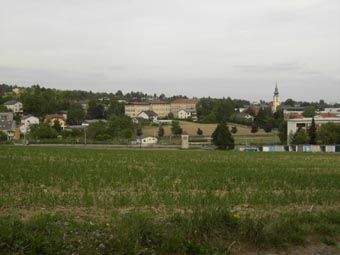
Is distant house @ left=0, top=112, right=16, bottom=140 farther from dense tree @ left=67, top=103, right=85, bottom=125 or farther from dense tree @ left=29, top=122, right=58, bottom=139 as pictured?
dense tree @ left=67, top=103, right=85, bottom=125

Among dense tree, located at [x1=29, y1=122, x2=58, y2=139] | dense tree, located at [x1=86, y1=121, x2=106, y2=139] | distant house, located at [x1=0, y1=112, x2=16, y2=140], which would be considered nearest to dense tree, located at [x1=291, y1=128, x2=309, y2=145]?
dense tree, located at [x1=86, y1=121, x2=106, y2=139]

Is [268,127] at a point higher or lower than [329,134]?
higher

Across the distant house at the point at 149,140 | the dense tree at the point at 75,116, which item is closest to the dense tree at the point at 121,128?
the distant house at the point at 149,140

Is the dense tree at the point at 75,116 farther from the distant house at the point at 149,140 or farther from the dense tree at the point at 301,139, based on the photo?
the dense tree at the point at 301,139

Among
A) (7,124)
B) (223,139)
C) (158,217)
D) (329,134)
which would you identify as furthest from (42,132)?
(158,217)

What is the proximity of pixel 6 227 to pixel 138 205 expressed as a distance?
400cm

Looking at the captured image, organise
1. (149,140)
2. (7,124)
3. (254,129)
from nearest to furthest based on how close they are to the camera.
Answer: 1. (149,140)
2. (7,124)
3. (254,129)

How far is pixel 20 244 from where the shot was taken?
766 centimetres

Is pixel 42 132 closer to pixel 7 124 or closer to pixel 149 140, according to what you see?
pixel 149 140

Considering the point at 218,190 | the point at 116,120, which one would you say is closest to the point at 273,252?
the point at 218,190

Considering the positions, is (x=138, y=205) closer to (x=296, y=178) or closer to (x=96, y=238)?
(x=96, y=238)

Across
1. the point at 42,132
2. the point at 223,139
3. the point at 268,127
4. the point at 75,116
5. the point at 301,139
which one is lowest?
the point at 301,139

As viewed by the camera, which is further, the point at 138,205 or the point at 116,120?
the point at 116,120

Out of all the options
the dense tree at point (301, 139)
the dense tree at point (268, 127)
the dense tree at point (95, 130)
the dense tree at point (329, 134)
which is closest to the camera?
the dense tree at point (329, 134)
